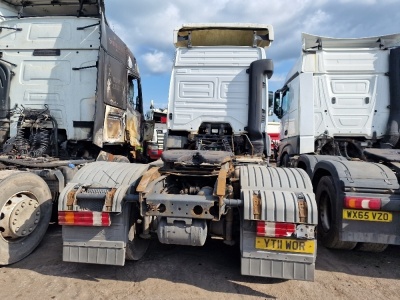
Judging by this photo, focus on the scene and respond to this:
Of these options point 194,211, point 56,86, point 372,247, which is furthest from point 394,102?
point 56,86

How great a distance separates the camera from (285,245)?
263cm

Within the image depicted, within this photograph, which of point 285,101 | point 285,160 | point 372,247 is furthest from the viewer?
point 285,101

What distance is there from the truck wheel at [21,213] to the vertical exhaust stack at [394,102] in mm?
5719

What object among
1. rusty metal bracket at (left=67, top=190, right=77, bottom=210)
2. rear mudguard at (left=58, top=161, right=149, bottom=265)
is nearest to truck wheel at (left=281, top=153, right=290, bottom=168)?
rear mudguard at (left=58, top=161, right=149, bottom=265)

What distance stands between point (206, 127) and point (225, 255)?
249 centimetres

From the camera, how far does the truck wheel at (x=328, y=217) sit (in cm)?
342

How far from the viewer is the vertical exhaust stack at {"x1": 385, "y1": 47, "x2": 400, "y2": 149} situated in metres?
5.27

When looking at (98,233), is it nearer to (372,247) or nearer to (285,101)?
(372,247)

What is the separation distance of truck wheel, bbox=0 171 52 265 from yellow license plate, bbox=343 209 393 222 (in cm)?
346

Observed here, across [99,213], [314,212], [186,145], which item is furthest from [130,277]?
[186,145]

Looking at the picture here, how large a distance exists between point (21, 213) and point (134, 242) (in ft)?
4.38

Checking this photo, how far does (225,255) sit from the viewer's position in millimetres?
3580

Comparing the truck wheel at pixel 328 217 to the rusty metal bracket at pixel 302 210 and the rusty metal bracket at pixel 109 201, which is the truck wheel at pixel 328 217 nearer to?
the rusty metal bracket at pixel 302 210

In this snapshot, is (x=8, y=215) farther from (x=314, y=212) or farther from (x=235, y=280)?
(x=314, y=212)
